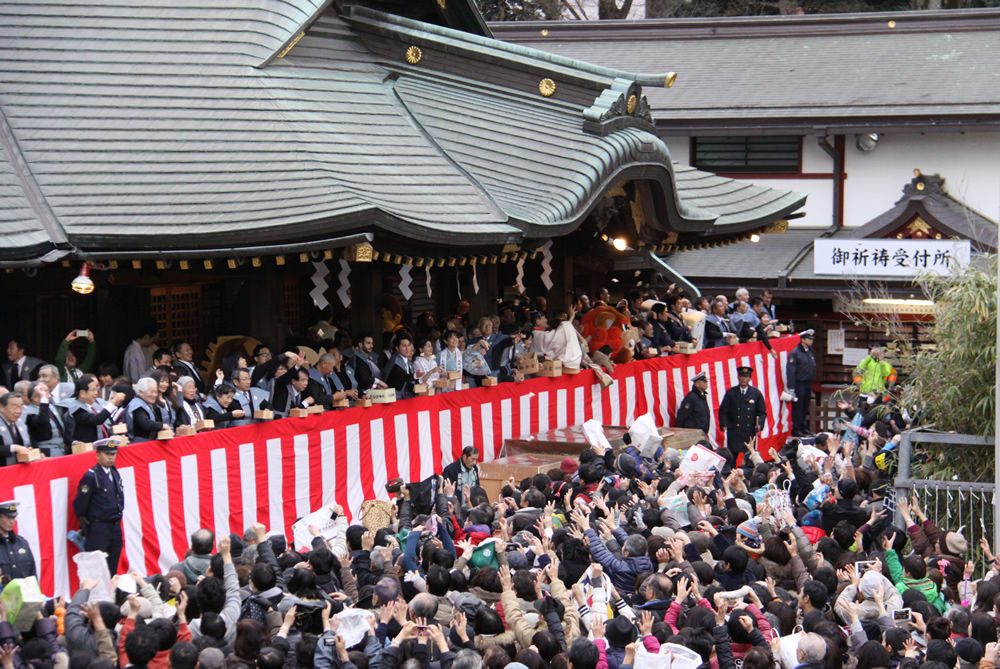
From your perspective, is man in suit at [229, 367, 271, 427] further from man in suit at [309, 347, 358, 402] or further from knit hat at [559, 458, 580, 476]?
knit hat at [559, 458, 580, 476]

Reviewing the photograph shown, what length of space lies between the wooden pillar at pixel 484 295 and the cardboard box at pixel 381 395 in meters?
4.59

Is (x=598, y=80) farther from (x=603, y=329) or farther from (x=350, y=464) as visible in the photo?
(x=350, y=464)

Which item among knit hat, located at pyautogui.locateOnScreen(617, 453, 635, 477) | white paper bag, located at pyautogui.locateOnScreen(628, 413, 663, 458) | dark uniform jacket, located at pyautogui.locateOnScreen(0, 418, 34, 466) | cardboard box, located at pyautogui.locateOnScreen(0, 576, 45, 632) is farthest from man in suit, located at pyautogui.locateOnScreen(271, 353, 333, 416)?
cardboard box, located at pyautogui.locateOnScreen(0, 576, 45, 632)

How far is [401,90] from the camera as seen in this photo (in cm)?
1639

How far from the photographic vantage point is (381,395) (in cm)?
1255

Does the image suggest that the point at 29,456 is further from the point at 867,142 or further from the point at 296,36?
the point at 867,142

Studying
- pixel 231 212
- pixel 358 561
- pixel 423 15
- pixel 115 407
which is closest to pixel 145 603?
pixel 358 561

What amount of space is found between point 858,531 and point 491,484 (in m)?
4.31

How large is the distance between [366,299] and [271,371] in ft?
11.7

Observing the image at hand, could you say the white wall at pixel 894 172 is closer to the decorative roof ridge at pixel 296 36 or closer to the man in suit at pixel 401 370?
the decorative roof ridge at pixel 296 36

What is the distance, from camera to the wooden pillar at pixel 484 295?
17.2m

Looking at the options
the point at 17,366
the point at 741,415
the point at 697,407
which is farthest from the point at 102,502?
the point at 741,415

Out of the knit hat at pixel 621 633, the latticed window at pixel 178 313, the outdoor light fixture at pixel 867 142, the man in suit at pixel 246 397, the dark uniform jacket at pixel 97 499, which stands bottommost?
the knit hat at pixel 621 633

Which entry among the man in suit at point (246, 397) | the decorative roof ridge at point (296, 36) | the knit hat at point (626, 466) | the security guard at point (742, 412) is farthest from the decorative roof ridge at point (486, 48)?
the man in suit at point (246, 397)
